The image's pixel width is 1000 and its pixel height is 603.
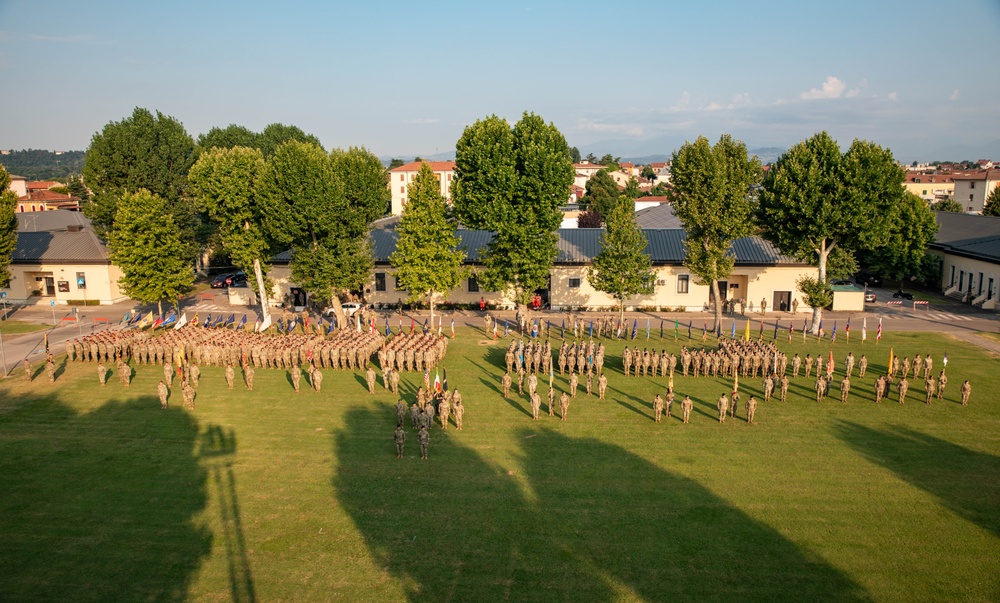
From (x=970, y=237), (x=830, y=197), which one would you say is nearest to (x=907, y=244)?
(x=970, y=237)

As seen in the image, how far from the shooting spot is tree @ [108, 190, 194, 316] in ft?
110

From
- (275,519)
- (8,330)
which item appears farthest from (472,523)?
(8,330)

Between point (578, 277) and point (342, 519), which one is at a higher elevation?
point (578, 277)

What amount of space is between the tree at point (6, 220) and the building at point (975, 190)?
306 ft

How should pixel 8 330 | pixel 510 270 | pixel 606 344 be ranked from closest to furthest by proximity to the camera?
pixel 606 344, pixel 510 270, pixel 8 330

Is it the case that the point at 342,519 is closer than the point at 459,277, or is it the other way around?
the point at 342,519

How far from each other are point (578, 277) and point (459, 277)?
910 cm

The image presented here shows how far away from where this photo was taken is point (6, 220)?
3575 cm

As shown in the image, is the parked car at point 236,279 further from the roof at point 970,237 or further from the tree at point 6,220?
the roof at point 970,237

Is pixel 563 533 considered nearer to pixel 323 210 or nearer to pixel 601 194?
pixel 323 210

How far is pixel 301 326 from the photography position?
1321 inches

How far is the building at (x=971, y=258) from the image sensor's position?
1559 inches

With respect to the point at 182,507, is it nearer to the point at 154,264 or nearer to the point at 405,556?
the point at 405,556

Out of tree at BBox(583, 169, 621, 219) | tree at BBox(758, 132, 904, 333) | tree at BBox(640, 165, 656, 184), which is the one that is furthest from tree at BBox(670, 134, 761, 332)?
tree at BBox(640, 165, 656, 184)
